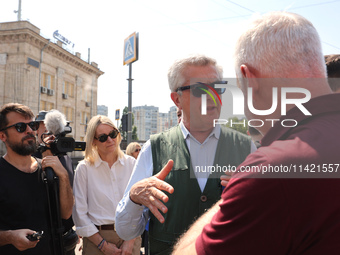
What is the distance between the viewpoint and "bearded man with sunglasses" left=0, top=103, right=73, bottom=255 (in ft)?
8.33

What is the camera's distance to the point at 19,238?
2346 mm

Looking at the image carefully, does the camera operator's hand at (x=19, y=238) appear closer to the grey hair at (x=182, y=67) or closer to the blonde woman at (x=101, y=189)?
the blonde woman at (x=101, y=189)

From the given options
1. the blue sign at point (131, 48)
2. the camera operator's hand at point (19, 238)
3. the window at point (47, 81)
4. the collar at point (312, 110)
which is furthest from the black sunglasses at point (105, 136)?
the window at point (47, 81)

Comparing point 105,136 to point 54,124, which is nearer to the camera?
point 105,136

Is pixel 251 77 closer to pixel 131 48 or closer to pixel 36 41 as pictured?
pixel 131 48

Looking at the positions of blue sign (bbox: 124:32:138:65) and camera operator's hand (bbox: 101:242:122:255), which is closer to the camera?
camera operator's hand (bbox: 101:242:122:255)

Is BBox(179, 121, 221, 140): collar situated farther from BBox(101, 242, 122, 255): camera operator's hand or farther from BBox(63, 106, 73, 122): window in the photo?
BBox(63, 106, 73, 122): window

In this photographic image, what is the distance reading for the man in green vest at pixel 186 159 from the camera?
1753 mm

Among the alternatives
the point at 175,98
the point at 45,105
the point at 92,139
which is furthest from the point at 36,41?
the point at 175,98

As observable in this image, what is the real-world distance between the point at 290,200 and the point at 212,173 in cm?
110

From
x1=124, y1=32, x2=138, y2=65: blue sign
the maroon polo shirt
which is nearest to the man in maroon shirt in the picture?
the maroon polo shirt

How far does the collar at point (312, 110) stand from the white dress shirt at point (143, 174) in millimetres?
960

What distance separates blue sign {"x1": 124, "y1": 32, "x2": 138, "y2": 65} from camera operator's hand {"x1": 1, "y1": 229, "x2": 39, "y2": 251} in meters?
10.9

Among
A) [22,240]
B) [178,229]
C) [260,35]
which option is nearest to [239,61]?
[260,35]
